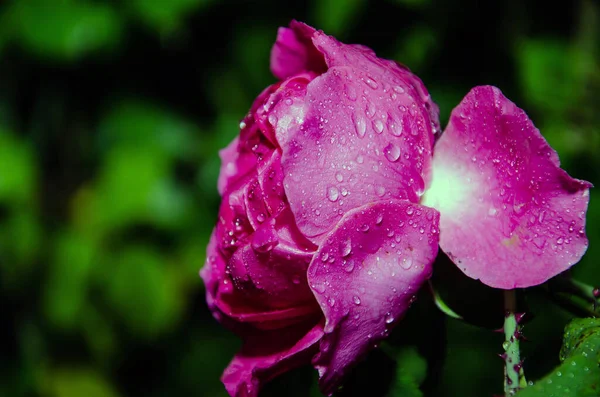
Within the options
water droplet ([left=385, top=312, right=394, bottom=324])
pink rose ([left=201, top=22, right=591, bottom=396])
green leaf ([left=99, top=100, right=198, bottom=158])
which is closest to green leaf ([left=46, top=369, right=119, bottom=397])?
green leaf ([left=99, top=100, right=198, bottom=158])

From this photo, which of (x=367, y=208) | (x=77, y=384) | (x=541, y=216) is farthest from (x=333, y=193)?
(x=77, y=384)

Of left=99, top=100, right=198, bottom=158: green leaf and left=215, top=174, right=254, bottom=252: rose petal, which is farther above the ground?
left=215, top=174, right=254, bottom=252: rose petal

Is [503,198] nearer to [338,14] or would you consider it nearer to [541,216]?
[541,216]

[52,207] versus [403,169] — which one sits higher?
[403,169]

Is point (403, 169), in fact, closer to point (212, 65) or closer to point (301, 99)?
point (301, 99)

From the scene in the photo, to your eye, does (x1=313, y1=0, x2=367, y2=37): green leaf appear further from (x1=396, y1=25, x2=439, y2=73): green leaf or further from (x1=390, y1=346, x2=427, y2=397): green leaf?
(x1=390, y1=346, x2=427, y2=397): green leaf

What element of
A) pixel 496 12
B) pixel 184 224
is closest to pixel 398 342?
pixel 496 12
